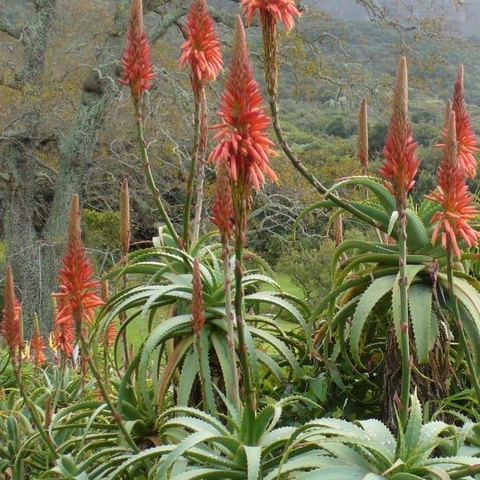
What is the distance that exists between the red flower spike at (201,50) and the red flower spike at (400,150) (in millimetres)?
792

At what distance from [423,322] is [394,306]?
0.35ft

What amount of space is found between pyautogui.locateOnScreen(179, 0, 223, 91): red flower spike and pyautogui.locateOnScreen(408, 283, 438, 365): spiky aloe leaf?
2.81 ft

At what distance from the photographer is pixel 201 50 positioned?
7.52ft

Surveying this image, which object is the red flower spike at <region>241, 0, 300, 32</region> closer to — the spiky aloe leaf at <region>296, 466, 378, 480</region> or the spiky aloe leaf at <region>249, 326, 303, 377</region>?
the spiky aloe leaf at <region>249, 326, 303, 377</region>

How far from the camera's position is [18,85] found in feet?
42.6

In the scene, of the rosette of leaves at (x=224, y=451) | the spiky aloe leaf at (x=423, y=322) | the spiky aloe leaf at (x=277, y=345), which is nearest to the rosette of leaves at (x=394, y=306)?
the spiky aloe leaf at (x=423, y=322)

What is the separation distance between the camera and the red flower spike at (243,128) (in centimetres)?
158

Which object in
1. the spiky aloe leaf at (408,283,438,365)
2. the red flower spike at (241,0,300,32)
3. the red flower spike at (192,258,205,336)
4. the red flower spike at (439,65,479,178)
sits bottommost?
the spiky aloe leaf at (408,283,438,365)

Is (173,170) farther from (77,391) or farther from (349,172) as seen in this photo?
(77,391)

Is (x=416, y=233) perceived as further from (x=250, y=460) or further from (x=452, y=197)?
(x=250, y=460)

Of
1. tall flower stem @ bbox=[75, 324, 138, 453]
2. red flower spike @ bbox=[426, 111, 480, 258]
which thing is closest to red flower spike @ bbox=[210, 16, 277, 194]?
red flower spike @ bbox=[426, 111, 480, 258]

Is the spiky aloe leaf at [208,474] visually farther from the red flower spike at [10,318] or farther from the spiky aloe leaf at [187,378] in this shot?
the red flower spike at [10,318]

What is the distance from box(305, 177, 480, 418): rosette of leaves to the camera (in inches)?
85.7

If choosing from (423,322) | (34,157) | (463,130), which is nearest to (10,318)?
(423,322)
